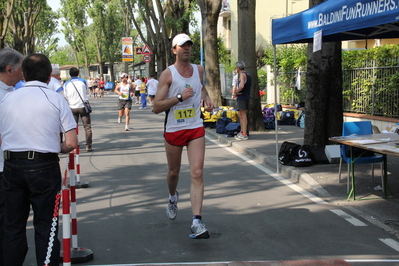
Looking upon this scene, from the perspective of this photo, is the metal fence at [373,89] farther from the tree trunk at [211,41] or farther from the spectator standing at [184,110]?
the spectator standing at [184,110]

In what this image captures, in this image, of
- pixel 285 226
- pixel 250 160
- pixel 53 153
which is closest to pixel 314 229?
pixel 285 226

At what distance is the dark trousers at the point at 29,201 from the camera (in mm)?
3740

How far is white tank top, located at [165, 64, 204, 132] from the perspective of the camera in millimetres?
5570

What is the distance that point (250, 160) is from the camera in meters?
10.9

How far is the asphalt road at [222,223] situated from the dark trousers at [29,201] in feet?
3.26

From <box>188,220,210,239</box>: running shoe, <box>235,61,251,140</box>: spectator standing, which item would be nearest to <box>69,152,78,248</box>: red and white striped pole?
<box>188,220,210,239</box>: running shoe

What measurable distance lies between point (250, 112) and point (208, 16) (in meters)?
6.73

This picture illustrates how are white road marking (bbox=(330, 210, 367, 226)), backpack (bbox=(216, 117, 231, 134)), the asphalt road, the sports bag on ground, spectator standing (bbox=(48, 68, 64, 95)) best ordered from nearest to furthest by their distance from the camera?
the asphalt road, white road marking (bbox=(330, 210, 367, 226)), the sports bag on ground, spectator standing (bbox=(48, 68, 64, 95)), backpack (bbox=(216, 117, 231, 134))

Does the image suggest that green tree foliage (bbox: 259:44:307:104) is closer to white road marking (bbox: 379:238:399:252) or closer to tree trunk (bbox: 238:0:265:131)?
tree trunk (bbox: 238:0:265:131)

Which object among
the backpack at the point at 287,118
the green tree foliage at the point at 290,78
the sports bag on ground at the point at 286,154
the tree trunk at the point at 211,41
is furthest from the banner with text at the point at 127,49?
the sports bag on ground at the point at 286,154

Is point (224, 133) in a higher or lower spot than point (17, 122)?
lower

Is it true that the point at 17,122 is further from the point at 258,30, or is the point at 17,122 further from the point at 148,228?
the point at 258,30

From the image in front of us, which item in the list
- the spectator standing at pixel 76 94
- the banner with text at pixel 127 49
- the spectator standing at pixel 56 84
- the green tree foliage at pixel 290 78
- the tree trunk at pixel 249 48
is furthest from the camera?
the banner with text at pixel 127 49

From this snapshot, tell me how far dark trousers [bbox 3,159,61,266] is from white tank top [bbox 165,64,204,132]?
75.5 inches
